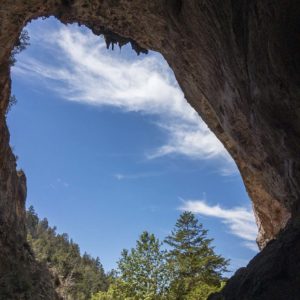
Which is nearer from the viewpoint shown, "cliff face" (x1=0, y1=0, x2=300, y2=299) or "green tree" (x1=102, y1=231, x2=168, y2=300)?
"cliff face" (x1=0, y1=0, x2=300, y2=299)

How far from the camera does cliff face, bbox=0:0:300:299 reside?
853 centimetres

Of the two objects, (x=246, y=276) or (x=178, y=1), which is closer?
(x=246, y=276)

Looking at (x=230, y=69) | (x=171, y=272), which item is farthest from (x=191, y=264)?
(x=230, y=69)

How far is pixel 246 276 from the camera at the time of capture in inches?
328

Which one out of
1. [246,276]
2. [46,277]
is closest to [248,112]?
[246,276]

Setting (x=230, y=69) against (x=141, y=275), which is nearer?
(x=230, y=69)

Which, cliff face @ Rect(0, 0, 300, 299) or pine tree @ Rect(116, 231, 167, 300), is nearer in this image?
cliff face @ Rect(0, 0, 300, 299)

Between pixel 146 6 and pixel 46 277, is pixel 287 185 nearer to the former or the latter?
pixel 146 6

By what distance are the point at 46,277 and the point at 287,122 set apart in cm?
1824

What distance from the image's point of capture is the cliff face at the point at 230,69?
853 centimetres

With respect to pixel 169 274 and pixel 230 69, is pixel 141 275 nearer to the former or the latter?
pixel 169 274

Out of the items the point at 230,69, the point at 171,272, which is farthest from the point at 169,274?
the point at 230,69

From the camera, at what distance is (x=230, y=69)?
1074 centimetres

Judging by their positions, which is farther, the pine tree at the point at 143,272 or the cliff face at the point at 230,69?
the pine tree at the point at 143,272
